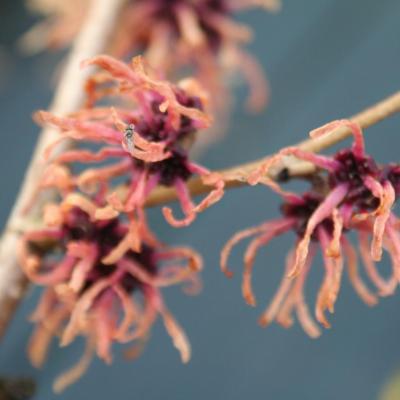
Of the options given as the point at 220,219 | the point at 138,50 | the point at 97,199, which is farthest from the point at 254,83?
the point at 220,219

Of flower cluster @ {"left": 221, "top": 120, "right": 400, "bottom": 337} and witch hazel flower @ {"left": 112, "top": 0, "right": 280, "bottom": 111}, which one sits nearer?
flower cluster @ {"left": 221, "top": 120, "right": 400, "bottom": 337}

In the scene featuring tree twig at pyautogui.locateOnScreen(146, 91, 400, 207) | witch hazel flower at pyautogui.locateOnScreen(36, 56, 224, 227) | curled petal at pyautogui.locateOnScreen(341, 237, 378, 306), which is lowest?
curled petal at pyautogui.locateOnScreen(341, 237, 378, 306)

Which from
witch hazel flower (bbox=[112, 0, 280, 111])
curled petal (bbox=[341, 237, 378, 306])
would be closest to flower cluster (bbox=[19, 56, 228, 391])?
curled petal (bbox=[341, 237, 378, 306])

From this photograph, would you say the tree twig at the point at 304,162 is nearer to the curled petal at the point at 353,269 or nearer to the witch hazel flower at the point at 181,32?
the curled petal at the point at 353,269

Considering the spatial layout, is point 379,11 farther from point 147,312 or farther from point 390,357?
point 147,312

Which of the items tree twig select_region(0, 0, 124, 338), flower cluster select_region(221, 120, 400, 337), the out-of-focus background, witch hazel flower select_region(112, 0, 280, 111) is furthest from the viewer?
the out-of-focus background

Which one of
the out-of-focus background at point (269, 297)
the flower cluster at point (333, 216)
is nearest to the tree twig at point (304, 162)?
the flower cluster at point (333, 216)

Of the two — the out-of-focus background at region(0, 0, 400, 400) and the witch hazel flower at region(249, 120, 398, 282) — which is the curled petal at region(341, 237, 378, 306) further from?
the out-of-focus background at region(0, 0, 400, 400)
